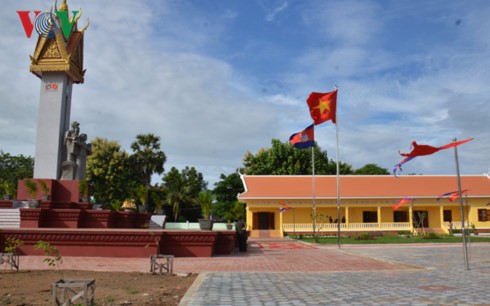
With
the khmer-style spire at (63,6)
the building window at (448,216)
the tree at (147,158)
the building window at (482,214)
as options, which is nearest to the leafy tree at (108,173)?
the tree at (147,158)

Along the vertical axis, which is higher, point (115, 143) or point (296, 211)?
point (115, 143)

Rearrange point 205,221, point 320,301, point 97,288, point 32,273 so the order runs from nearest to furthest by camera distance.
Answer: point 320,301, point 97,288, point 32,273, point 205,221

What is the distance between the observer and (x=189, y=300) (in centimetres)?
573

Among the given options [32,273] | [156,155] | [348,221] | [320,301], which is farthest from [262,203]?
[320,301]

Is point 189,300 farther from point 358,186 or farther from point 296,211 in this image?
point 358,186

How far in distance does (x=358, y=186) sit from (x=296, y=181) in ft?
16.4

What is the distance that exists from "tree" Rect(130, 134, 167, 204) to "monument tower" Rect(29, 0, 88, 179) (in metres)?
19.5

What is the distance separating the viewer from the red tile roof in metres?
33.0

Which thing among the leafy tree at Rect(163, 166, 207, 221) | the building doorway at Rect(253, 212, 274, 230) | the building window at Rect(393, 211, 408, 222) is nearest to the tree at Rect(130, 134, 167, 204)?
the leafy tree at Rect(163, 166, 207, 221)

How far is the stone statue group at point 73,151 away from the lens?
18.0 metres

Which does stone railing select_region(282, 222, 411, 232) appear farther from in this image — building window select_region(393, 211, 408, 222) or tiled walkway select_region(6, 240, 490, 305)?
tiled walkway select_region(6, 240, 490, 305)

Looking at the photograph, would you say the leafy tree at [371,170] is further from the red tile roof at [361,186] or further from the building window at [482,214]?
the building window at [482,214]

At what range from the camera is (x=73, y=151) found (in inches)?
714

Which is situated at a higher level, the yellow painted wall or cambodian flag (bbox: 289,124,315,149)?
cambodian flag (bbox: 289,124,315,149)
